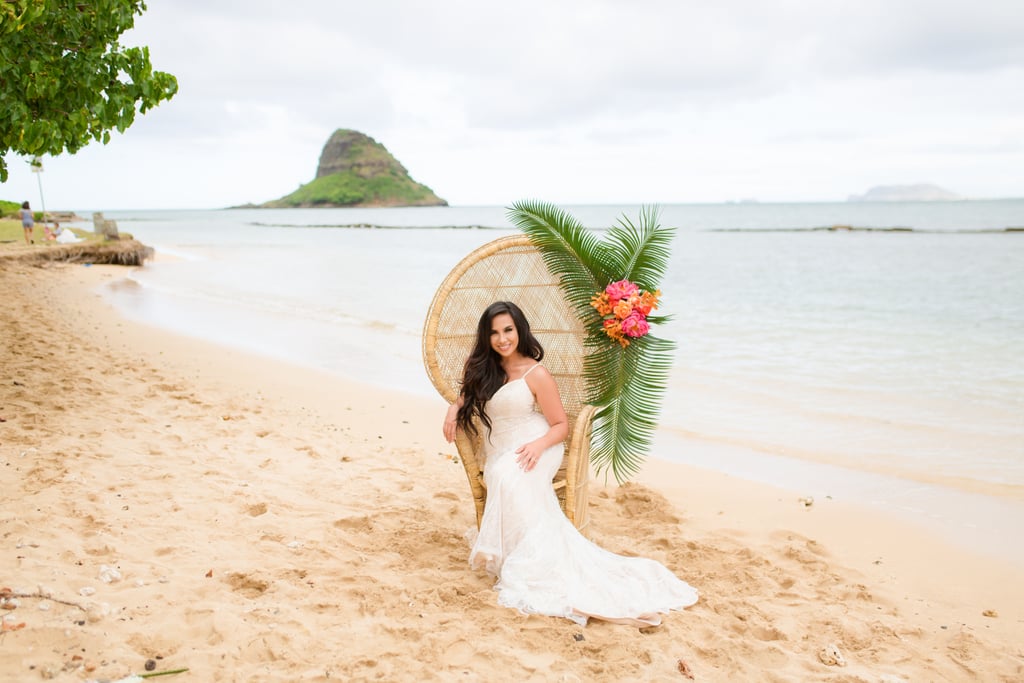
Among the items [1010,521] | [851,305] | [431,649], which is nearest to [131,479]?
[431,649]

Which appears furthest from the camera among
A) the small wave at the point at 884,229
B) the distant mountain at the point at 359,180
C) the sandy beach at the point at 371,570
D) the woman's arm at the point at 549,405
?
the distant mountain at the point at 359,180

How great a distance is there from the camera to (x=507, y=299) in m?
4.56

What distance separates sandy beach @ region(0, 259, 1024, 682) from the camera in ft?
9.42

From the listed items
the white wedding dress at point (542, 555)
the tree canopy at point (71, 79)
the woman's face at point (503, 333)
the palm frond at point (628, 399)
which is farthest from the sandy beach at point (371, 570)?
the tree canopy at point (71, 79)

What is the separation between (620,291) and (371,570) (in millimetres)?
2009

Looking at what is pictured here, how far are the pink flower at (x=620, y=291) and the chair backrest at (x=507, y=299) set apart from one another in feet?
1.39

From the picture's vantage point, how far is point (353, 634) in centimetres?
305

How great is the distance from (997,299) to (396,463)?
16.6 m

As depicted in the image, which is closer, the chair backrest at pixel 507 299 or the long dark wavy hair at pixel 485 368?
the long dark wavy hair at pixel 485 368

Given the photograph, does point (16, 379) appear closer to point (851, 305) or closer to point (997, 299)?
point (851, 305)

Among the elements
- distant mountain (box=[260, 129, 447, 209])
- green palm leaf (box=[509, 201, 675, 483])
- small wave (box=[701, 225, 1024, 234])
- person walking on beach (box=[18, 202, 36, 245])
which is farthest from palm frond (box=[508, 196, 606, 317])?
distant mountain (box=[260, 129, 447, 209])

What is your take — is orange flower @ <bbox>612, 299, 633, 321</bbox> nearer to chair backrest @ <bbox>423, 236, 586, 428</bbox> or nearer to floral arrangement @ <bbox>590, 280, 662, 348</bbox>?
floral arrangement @ <bbox>590, 280, 662, 348</bbox>

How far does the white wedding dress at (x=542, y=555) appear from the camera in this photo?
11.0ft

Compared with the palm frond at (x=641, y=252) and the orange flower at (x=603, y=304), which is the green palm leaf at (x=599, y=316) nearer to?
the palm frond at (x=641, y=252)
